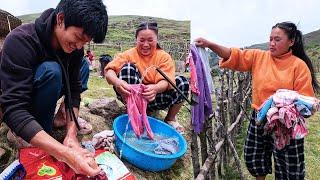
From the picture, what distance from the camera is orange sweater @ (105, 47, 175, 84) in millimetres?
3580

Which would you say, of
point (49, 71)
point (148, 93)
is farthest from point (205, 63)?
point (49, 71)

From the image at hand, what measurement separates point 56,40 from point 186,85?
5.10 ft

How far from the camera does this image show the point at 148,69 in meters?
3.59

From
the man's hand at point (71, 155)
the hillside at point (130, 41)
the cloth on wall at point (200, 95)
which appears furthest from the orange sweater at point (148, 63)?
the hillside at point (130, 41)

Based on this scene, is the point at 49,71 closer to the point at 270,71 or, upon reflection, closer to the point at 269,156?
the point at 270,71

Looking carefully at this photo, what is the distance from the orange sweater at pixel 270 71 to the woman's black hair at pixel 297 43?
9 centimetres

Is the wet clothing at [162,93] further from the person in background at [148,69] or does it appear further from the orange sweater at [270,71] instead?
the orange sweater at [270,71]

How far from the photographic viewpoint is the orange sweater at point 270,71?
3.03 meters

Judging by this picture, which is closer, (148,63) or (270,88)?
(270,88)

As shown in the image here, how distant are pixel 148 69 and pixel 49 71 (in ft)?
4.39

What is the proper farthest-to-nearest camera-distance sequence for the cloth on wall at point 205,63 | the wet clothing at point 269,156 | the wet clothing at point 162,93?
the wet clothing at point 162,93 → the wet clothing at point 269,156 → the cloth on wall at point 205,63

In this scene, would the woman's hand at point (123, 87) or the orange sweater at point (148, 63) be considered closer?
the woman's hand at point (123, 87)

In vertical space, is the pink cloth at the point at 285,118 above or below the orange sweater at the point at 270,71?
below

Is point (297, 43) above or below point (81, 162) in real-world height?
above
